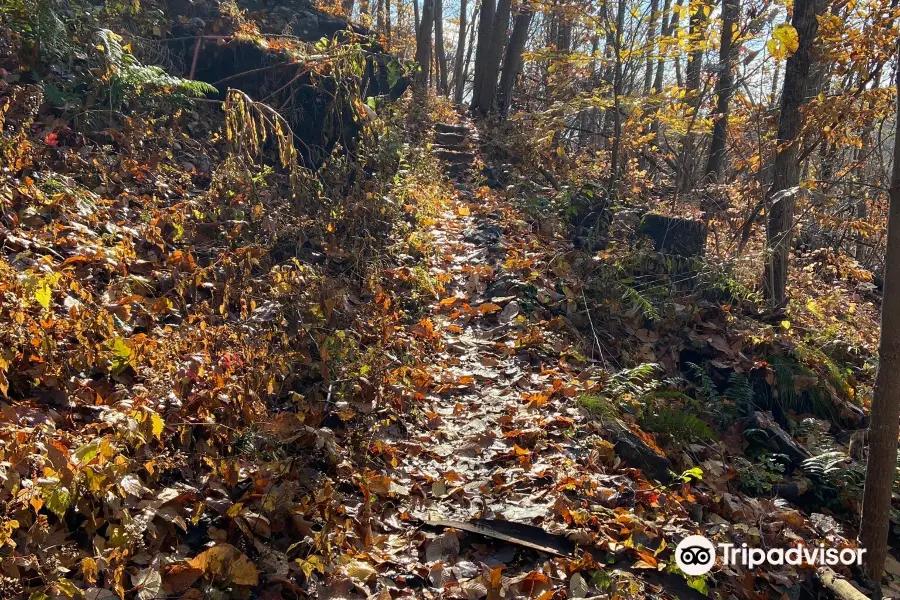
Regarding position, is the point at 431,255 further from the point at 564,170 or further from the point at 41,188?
the point at 564,170

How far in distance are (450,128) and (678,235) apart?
7618 millimetres

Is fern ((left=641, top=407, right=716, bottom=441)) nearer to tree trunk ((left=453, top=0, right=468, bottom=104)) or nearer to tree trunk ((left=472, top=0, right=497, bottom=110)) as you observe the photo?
tree trunk ((left=472, top=0, right=497, bottom=110))

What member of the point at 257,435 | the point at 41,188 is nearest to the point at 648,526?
the point at 257,435

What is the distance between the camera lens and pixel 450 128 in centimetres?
1490

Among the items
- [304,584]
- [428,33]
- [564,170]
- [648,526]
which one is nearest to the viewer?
[304,584]

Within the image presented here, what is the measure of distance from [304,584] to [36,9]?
278 inches

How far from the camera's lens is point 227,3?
9555 mm

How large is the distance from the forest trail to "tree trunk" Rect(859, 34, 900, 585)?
4.50 feet

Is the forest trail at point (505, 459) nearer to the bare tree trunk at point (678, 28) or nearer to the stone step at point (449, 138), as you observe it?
the bare tree trunk at point (678, 28)

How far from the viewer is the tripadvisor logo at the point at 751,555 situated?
3.63 metres

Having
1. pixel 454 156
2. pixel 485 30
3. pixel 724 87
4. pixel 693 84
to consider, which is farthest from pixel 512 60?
pixel 724 87

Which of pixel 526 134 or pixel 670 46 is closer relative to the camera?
pixel 670 46

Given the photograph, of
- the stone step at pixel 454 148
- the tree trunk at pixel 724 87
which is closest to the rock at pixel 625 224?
the tree trunk at pixel 724 87

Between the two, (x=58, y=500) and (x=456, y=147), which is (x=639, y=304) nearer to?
(x=58, y=500)
